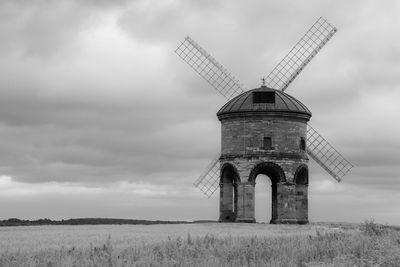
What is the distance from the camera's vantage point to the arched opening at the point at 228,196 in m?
44.4

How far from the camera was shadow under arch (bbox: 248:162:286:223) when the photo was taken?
42.3 m

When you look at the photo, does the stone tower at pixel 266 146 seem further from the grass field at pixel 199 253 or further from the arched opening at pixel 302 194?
the grass field at pixel 199 253

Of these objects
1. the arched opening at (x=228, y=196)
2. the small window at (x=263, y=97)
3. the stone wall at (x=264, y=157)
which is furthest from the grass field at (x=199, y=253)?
the arched opening at (x=228, y=196)

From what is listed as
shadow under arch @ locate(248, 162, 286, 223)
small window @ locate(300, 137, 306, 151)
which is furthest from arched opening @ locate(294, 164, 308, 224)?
shadow under arch @ locate(248, 162, 286, 223)

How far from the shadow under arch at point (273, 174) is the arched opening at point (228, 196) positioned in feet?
5.96

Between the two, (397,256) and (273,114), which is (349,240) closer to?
(397,256)

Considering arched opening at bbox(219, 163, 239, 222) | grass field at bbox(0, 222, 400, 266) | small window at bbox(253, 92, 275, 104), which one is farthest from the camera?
arched opening at bbox(219, 163, 239, 222)

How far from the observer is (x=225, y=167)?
143 ft

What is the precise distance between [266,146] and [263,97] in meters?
2.86

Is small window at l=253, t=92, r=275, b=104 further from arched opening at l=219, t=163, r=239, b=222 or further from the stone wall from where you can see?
arched opening at l=219, t=163, r=239, b=222

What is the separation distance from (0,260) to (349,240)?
12.3 meters

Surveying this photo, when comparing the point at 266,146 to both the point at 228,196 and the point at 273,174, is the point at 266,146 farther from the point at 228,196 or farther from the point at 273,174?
the point at 228,196

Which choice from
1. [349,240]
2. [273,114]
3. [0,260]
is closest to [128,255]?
[0,260]

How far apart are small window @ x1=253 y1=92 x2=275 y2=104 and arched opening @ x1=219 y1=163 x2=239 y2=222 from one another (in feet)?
14.8
